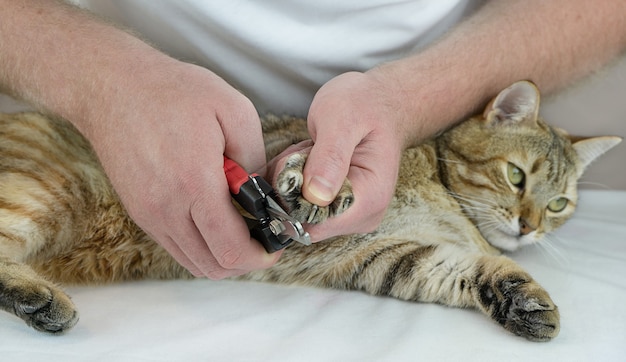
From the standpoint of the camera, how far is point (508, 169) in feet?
5.41

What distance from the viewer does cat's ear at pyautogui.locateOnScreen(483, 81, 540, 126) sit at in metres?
1.59

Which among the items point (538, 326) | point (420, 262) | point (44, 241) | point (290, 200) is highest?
point (290, 200)

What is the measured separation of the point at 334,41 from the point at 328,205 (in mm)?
630

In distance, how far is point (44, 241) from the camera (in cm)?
138

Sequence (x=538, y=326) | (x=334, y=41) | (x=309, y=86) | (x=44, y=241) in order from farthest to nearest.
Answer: (x=309, y=86) < (x=334, y=41) < (x=44, y=241) < (x=538, y=326)

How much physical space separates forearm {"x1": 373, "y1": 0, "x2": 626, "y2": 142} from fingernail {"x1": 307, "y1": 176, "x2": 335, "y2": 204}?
54 cm

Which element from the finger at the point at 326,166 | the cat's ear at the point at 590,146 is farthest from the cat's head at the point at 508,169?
the finger at the point at 326,166

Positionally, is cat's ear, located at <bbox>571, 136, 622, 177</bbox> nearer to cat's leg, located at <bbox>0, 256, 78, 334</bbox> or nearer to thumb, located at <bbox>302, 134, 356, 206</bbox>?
thumb, located at <bbox>302, 134, 356, 206</bbox>

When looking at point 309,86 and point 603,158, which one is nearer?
point 309,86

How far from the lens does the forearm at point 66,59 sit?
116 cm

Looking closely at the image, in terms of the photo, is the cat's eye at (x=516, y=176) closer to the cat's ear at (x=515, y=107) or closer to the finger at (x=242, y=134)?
the cat's ear at (x=515, y=107)

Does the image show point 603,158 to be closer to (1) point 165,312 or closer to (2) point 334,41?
(2) point 334,41

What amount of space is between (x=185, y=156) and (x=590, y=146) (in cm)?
127

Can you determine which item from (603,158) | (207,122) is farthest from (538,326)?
(603,158)
